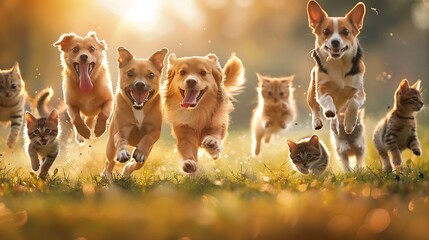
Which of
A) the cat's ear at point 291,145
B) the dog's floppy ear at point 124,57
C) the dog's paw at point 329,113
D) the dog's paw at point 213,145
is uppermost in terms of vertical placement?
the dog's floppy ear at point 124,57

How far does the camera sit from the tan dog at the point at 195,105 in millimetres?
6730

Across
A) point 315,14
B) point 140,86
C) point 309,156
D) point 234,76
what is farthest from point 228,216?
point 309,156

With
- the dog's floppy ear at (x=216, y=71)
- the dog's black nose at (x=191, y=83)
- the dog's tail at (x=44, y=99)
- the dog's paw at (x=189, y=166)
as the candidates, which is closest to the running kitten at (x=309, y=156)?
the dog's floppy ear at (x=216, y=71)

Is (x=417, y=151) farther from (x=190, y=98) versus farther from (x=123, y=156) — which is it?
(x=123, y=156)

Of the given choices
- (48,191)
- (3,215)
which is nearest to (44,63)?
(48,191)

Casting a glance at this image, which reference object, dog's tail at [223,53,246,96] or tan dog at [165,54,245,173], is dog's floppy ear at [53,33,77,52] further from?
dog's tail at [223,53,246,96]

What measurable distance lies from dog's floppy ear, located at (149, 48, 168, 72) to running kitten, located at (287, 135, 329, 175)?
7.54 feet

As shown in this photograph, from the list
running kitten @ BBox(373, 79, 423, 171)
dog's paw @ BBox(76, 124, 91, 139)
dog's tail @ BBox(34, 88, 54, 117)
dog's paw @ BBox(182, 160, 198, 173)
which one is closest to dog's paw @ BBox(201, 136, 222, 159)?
dog's paw @ BBox(182, 160, 198, 173)

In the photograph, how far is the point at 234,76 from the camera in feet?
26.1

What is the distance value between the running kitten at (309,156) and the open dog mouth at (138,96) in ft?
7.71

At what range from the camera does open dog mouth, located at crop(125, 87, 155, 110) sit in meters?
6.56

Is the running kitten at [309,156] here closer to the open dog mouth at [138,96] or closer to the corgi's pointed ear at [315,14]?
the corgi's pointed ear at [315,14]

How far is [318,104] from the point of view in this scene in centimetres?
687

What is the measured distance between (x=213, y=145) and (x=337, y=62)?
154 cm
